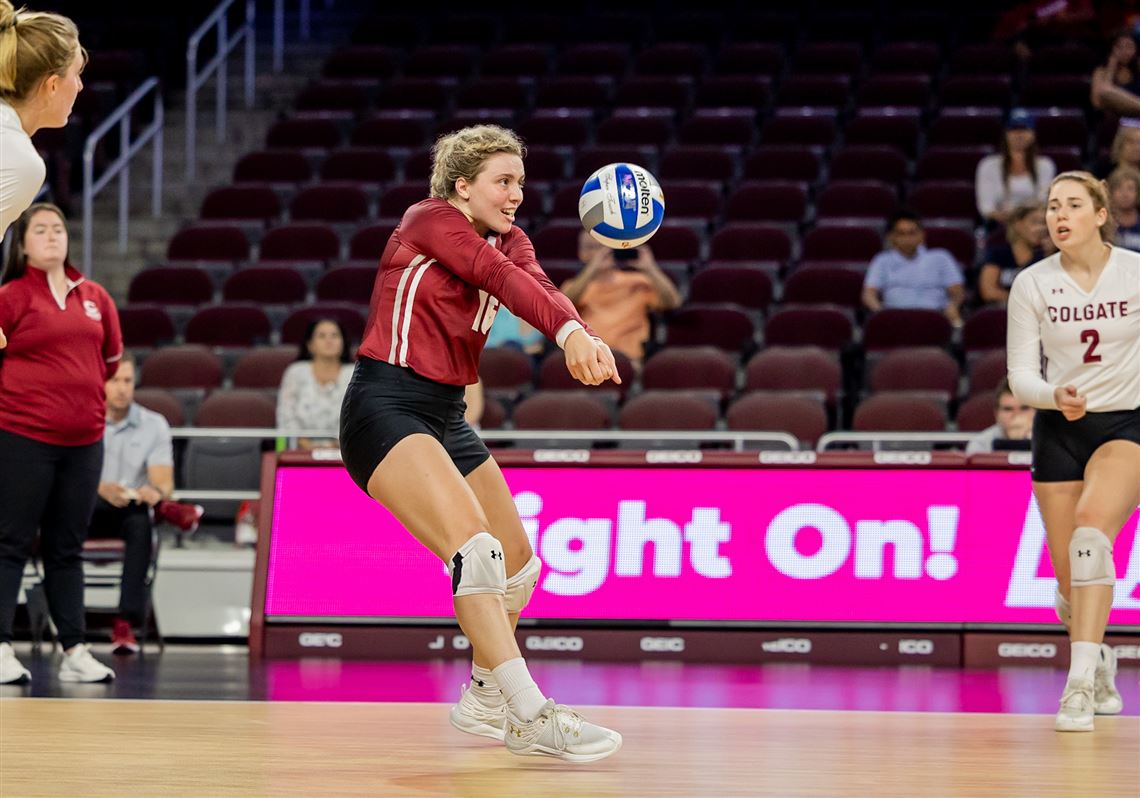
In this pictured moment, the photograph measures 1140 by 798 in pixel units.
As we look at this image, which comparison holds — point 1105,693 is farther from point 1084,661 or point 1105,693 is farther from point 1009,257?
point 1009,257

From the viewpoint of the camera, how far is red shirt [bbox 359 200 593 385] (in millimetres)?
4539

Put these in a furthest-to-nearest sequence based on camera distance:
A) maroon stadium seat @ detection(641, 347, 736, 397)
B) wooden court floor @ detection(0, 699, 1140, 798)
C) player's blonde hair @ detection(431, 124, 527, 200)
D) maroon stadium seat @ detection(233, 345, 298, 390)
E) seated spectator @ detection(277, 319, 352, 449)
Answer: maroon stadium seat @ detection(233, 345, 298, 390) < maroon stadium seat @ detection(641, 347, 736, 397) < seated spectator @ detection(277, 319, 352, 449) < player's blonde hair @ detection(431, 124, 527, 200) < wooden court floor @ detection(0, 699, 1140, 798)

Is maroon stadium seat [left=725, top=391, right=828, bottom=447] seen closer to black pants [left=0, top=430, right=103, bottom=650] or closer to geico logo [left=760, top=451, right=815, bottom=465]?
geico logo [left=760, top=451, right=815, bottom=465]

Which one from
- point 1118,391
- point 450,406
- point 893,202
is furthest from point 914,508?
point 893,202

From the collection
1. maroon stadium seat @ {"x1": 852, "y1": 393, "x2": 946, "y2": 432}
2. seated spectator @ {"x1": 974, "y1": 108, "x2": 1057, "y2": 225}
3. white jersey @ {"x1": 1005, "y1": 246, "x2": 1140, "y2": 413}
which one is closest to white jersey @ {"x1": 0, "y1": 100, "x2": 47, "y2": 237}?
white jersey @ {"x1": 1005, "y1": 246, "x2": 1140, "y2": 413}

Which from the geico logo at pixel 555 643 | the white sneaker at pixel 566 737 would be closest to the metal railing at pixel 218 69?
the geico logo at pixel 555 643

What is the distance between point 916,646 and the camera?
25.0 feet

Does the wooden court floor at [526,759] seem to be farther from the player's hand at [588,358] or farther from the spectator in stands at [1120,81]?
the spectator in stands at [1120,81]

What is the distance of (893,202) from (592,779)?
365 inches

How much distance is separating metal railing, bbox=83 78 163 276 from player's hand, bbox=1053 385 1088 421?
963 cm

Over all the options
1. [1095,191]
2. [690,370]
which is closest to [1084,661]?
[1095,191]

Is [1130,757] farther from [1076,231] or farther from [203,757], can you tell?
[203,757]

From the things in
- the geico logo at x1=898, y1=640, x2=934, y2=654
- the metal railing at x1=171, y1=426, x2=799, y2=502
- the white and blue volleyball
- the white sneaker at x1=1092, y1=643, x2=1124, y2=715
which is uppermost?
the white and blue volleyball

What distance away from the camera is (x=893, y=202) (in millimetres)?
12594
